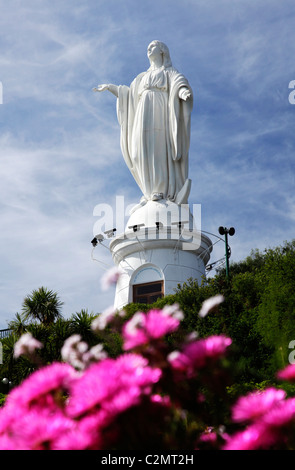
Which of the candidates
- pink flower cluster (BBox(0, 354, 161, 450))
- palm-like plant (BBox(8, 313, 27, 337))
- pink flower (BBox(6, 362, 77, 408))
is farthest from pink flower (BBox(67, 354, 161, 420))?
palm-like plant (BBox(8, 313, 27, 337))

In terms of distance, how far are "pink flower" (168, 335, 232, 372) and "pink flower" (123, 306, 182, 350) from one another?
0.09 meters

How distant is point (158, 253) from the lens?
24906 millimetres

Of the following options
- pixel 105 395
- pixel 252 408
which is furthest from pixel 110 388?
pixel 252 408

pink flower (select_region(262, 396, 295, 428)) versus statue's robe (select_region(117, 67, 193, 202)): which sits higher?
statue's robe (select_region(117, 67, 193, 202))

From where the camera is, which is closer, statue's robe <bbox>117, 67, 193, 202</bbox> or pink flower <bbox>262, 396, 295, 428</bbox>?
pink flower <bbox>262, 396, 295, 428</bbox>

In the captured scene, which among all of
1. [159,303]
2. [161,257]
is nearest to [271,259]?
[159,303]

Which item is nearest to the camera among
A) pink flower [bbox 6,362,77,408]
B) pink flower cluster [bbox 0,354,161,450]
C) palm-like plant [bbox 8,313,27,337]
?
pink flower cluster [bbox 0,354,161,450]

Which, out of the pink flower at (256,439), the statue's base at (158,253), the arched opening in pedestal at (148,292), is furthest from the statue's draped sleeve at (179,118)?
the pink flower at (256,439)

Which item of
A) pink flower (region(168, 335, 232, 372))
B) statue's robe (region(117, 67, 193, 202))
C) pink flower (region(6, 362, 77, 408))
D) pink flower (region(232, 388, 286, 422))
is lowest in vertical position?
pink flower (region(232, 388, 286, 422))

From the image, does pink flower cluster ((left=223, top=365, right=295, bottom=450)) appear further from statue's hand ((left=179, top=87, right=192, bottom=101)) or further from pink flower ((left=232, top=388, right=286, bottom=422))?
statue's hand ((left=179, top=87, right=192, bottom=101))

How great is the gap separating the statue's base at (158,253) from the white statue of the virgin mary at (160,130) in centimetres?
162

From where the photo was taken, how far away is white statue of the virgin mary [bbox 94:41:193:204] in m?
27.0

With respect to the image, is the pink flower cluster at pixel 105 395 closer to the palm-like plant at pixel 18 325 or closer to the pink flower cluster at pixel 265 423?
the pink flower cluster at pixel 265 423

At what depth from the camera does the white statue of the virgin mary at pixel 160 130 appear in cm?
2702
